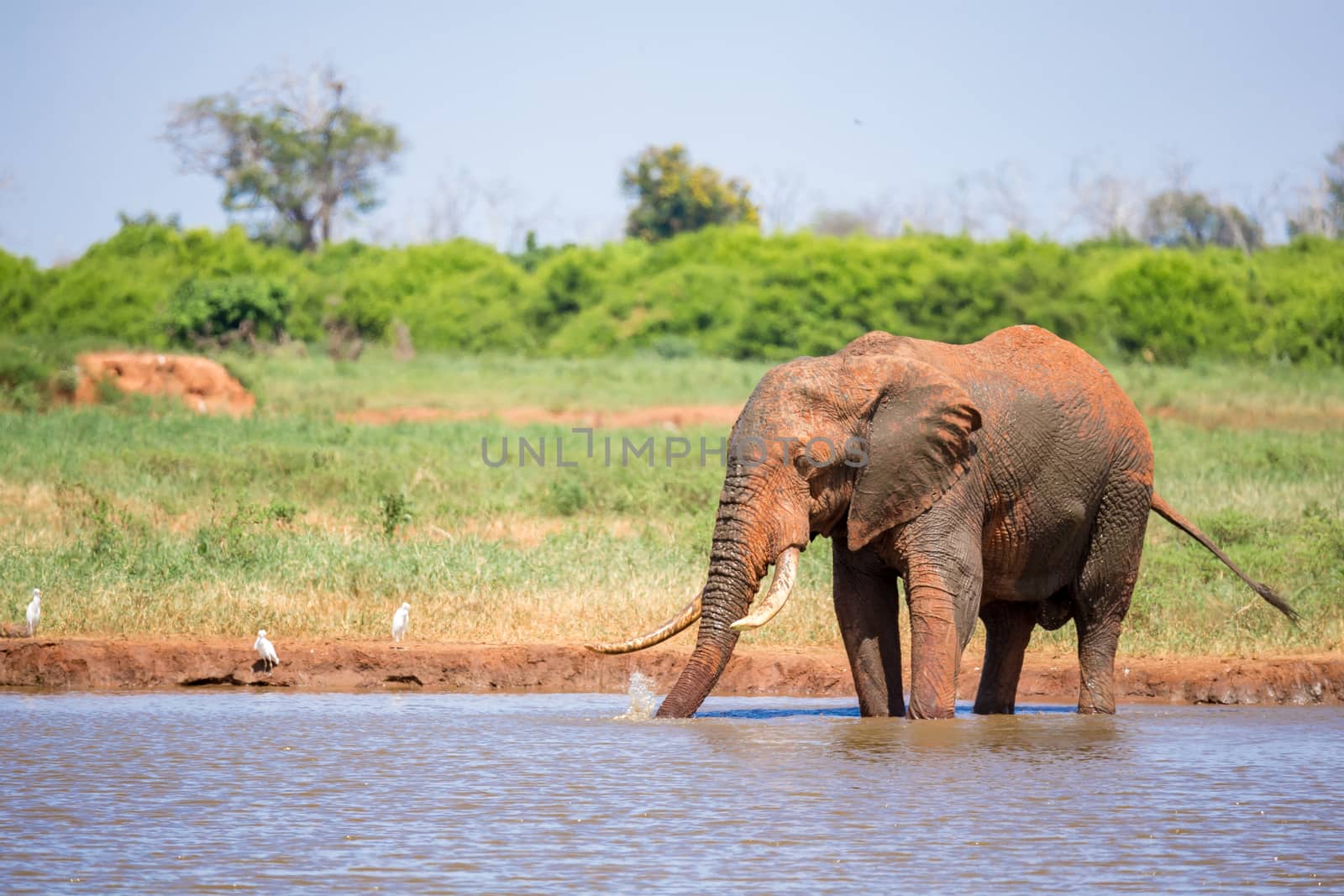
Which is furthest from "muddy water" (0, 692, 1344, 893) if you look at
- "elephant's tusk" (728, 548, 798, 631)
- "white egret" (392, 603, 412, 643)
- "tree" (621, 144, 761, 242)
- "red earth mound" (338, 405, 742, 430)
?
"tree" (621, 144, 761, 242)

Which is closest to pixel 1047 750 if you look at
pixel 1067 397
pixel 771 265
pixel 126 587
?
pixel 1067 397

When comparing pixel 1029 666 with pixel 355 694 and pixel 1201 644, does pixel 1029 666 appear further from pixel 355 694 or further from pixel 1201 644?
pixel 355 694

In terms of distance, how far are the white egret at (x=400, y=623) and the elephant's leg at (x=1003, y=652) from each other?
3.59 m

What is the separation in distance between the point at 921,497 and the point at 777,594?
922 millimetres

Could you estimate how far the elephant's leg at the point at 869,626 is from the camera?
9.05 meters

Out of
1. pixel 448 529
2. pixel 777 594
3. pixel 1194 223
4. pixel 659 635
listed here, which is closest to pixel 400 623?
pixel 659 635

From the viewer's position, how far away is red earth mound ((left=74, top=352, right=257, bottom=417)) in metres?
26.3

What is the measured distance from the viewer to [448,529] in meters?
16.3

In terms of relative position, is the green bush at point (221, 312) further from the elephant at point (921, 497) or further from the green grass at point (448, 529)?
the elephant at point (921, 497)

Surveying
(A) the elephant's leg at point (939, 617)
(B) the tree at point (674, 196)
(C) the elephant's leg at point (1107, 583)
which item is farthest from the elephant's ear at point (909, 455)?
(B) the tree at point (674, 196)

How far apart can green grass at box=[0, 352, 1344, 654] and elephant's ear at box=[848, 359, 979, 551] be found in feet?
11.0

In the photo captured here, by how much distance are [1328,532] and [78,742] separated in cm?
1031

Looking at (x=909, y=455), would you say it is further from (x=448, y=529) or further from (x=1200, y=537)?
(x=448, y=529)

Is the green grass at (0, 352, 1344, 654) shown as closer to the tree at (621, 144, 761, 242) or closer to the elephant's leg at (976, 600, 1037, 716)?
the elephant's leg at (976, 600, 1037, 716)
